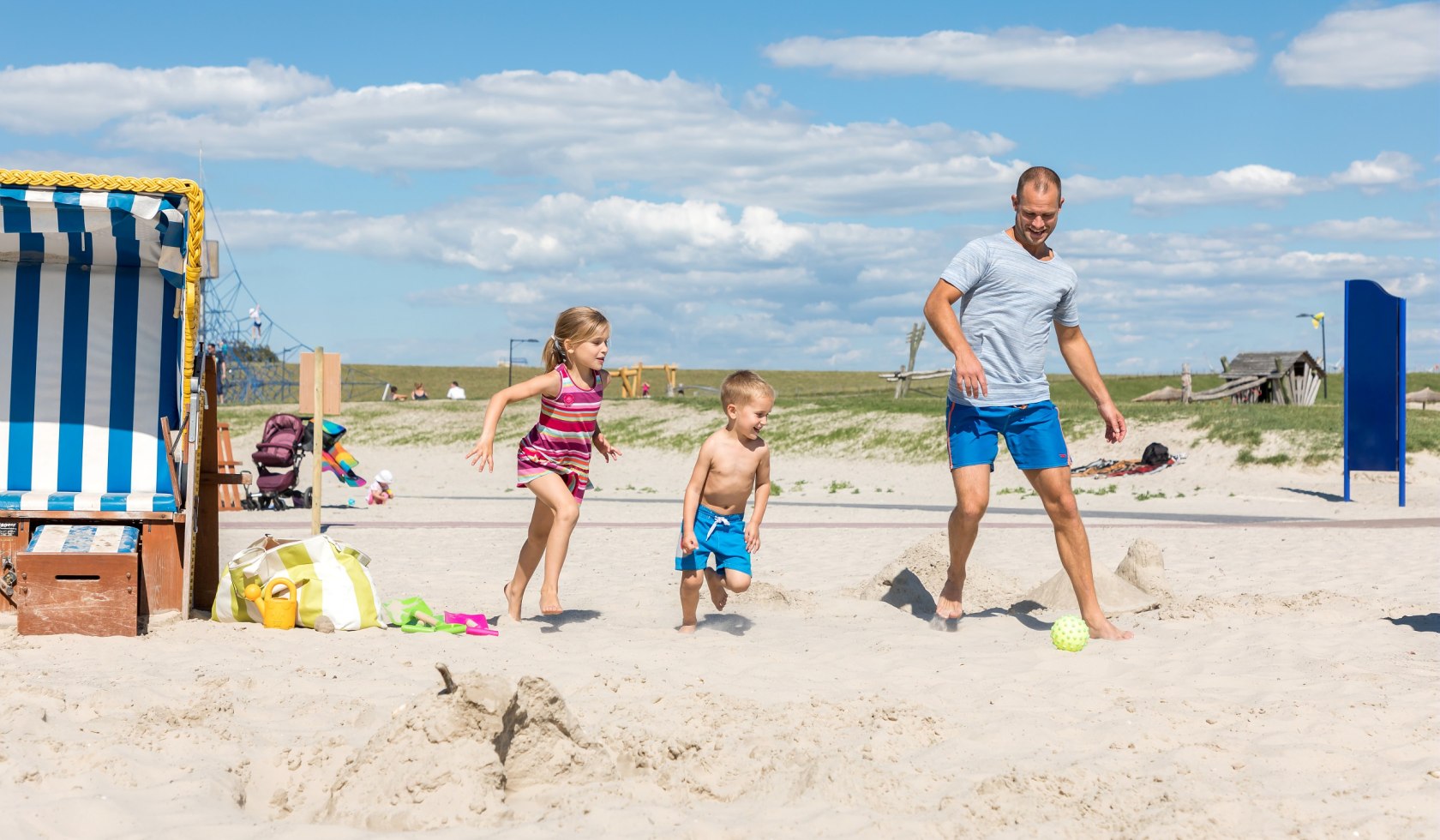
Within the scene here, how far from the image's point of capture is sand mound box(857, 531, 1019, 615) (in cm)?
731

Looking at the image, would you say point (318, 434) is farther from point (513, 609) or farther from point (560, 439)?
point (560, 439)

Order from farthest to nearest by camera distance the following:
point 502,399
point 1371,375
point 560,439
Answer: point 1371,375 → point 560,439 → point 502,399

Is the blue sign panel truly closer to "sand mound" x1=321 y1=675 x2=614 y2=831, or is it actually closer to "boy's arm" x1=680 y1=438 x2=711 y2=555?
"boy's arm" x1=680 y1=438 x2=711 y2=555

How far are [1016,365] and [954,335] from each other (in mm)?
361

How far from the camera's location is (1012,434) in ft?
19.9

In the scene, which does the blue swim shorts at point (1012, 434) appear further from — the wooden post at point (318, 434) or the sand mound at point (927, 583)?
the wooden post at point (318, 434)

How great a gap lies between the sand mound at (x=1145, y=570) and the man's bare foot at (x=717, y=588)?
2.45 meters

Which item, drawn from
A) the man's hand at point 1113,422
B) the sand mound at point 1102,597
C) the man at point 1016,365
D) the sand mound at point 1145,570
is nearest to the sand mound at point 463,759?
the man at point 1016,365

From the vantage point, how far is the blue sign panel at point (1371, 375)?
645 inches

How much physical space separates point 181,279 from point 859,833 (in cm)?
469

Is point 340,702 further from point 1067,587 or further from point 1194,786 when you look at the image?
point 1067,587

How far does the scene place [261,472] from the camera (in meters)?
16.1

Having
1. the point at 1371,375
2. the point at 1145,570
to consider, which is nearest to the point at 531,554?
the point at 1145,570

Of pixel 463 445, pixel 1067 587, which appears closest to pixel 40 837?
pixel 1067 587
